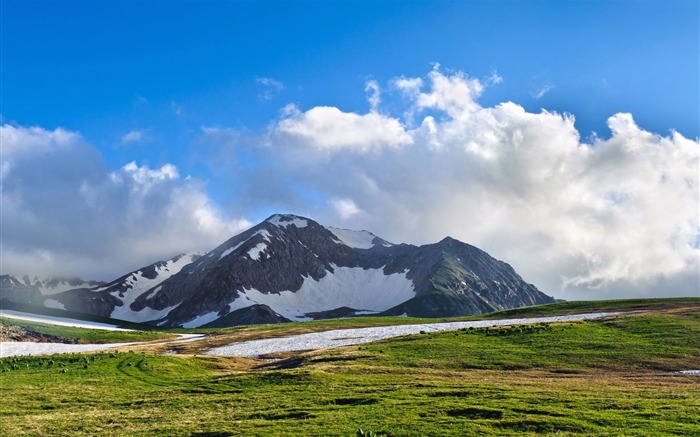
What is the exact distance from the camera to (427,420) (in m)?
33.2

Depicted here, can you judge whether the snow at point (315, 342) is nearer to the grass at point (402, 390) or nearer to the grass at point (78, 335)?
the grass at point (402, 390)

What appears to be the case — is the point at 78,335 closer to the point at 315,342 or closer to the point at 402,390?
the point at 315,342

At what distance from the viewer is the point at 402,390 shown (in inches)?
1719

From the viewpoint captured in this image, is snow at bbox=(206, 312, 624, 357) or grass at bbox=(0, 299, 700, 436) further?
snow at bbox=(206, 312, 624, 357)

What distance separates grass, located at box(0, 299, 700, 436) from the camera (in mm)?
32406

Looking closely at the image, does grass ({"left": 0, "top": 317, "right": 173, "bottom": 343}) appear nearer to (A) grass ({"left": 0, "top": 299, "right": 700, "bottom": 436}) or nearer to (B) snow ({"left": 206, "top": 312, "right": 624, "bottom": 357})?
(B) snow ({"left": 206, "top": 312, "right": 624, "bottom": 357})

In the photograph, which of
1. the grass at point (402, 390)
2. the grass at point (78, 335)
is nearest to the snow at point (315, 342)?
the grass at point (402, 390)

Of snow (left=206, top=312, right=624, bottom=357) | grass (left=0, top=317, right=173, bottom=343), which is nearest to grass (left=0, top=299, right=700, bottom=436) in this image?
snow (left=206, top=312, right=624, bottom=357)

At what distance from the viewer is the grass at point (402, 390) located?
32406 millimetres

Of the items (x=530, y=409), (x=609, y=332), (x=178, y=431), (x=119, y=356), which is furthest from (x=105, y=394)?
(x=609, y=332)

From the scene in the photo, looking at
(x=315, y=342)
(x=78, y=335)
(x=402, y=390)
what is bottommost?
(x=78, y=335)

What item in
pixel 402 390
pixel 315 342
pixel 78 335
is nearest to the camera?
pixel 402 390

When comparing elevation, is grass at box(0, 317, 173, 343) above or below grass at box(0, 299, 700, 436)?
below

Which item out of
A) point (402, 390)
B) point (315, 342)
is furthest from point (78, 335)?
point (402, 390)
